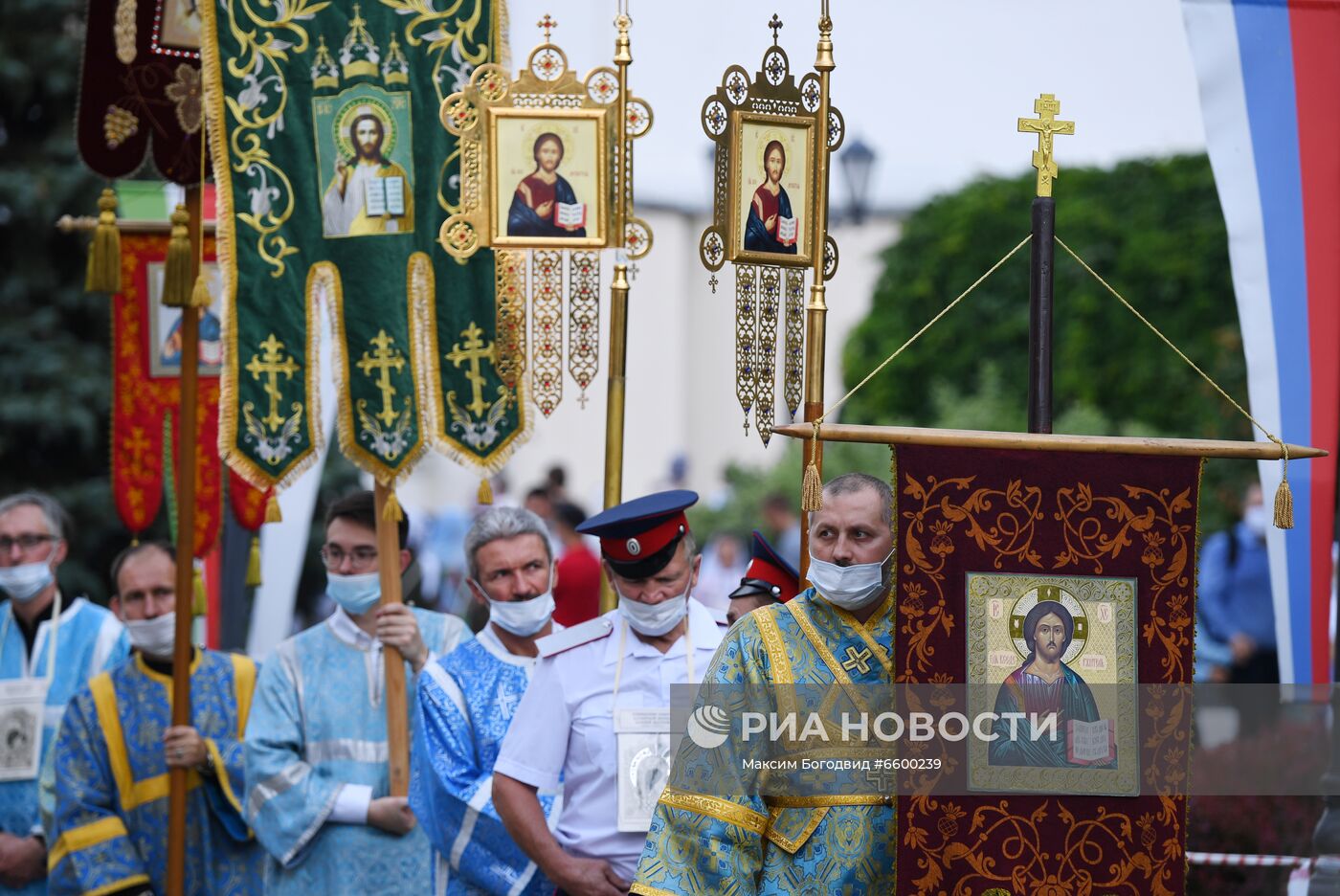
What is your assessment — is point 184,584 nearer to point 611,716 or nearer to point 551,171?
point 551,171

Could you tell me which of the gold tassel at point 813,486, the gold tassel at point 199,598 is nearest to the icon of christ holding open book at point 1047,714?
the gold tassel at point 813,486

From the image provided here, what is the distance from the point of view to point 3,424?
45.6 ft

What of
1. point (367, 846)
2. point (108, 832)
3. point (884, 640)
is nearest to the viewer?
point (884, 640)

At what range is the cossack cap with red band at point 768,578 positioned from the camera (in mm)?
5891

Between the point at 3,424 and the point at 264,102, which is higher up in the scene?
the point at 264,102

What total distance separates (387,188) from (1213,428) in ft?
39.6

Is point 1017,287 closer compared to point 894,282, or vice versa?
point 1017,287

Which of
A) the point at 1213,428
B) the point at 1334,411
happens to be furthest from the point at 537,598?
the point at 1213,428

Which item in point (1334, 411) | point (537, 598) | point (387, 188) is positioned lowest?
point (537, 598)

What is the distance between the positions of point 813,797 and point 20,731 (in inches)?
168

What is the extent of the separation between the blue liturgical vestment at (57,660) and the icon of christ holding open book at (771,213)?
3.35 metres

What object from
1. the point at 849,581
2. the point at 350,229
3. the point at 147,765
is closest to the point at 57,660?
the point at 147,765

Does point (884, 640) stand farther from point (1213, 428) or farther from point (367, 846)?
point (1213, 428)

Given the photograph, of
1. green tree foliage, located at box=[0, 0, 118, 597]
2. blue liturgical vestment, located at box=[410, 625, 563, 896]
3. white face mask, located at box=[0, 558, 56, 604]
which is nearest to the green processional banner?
blue liturgical vestment, located at box=[410, 625, 563, 896]
